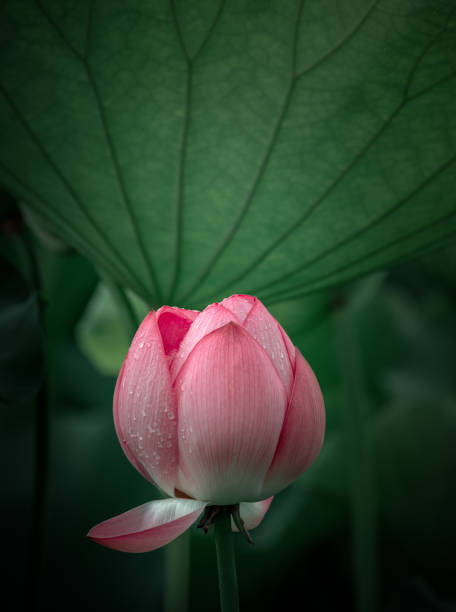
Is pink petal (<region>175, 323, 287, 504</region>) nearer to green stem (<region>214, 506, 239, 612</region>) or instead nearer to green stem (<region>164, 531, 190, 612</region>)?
green stem (<region>214, 506, 239, 612</region>)

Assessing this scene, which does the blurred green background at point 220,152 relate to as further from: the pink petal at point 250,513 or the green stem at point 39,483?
the pink petal at point 250,513

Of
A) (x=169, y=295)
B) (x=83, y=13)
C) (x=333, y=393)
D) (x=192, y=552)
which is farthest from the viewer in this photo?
(x=333, y=393)

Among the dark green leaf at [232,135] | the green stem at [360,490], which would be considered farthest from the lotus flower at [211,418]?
the green stem at [360,490]

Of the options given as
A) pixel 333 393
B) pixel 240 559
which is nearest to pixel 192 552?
pixel 240 559

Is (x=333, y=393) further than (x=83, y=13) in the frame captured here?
Yes

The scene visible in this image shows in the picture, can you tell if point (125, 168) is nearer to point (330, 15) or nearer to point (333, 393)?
point (330, 15)

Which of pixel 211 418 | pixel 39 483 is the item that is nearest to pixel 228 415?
pixel 211 418

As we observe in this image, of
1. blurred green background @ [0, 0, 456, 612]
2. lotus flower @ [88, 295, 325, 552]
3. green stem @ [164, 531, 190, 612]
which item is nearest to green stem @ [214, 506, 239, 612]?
lotus flower @ [88, 295, 325, 552]

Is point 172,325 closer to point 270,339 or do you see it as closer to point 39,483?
point 270,339

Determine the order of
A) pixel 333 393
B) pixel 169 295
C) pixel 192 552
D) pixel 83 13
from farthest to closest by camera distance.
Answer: pixel 333 393 → pixel 192 552 → pixel 169 295 → pixel 83 13
